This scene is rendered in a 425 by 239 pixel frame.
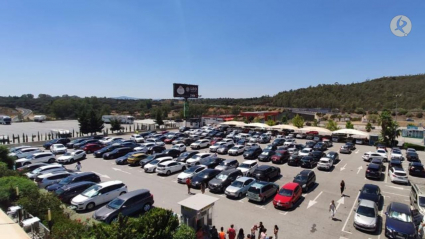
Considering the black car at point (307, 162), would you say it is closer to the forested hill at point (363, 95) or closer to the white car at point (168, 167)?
the white car at point (168, 167)

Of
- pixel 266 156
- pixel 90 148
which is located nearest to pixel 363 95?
pixel 266 156

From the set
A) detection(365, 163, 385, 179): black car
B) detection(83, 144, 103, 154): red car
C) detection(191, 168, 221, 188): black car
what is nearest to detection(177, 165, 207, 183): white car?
detection(191, 168, 221, 188): black car

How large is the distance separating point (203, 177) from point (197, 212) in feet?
30.3

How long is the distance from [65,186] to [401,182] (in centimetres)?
2725

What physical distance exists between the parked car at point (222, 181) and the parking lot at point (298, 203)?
1.81 feet

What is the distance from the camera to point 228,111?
425 ft

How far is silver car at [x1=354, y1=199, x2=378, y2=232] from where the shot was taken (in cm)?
1339

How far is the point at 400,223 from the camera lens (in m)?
12.9

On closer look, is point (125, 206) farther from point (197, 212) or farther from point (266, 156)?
point (266, 156)

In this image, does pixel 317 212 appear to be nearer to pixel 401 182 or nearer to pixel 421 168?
pixel 401 182

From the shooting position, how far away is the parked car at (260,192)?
17.3 meters

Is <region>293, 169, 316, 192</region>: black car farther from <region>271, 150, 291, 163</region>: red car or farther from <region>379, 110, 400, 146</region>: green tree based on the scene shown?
<region>379, 110, 400, 146</region>: green tree

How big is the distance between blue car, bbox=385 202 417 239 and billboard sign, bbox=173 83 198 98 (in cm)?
5114

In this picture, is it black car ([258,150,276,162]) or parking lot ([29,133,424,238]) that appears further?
black car ([258,150,276,162])
